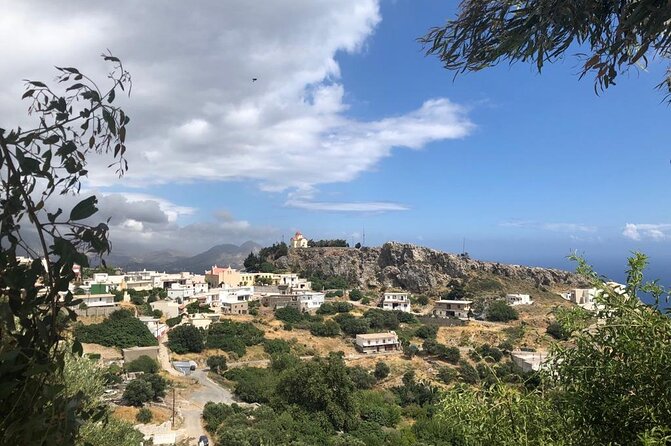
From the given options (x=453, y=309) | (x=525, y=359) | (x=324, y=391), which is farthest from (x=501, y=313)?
(x=324, y=391)

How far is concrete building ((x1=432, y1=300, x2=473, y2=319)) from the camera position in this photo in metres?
46.7

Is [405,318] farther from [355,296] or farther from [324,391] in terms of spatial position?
[324,391]

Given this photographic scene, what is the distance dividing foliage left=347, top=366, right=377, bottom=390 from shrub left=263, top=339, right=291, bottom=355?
650 centimetres

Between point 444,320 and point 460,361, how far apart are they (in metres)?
12.1

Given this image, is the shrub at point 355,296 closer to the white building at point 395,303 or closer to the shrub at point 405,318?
the white building at point 395,303

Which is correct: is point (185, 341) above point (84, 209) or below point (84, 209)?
below

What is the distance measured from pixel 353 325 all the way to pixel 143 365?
1833 centimetres

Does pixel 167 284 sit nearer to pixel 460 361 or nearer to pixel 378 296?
pixel 378 296

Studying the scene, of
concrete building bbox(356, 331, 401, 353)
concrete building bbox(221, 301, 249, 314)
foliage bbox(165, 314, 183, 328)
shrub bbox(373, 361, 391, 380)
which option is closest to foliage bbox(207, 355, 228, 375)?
foliage bbox(165, 314, 183, 328)

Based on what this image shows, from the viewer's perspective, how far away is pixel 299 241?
7888 cm

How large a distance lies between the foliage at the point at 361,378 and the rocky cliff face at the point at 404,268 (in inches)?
1345

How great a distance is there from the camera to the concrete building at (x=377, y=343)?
3453 centimetres

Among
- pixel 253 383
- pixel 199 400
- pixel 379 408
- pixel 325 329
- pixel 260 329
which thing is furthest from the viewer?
pixel 325 329

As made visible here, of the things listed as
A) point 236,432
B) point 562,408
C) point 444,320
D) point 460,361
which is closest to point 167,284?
point 444,320
